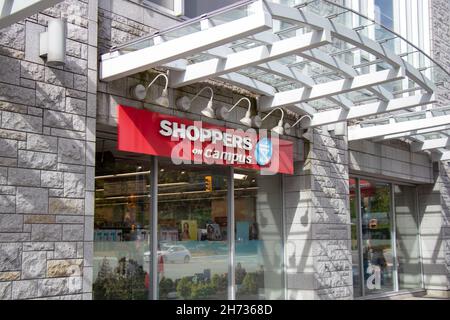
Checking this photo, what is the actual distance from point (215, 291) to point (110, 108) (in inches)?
142

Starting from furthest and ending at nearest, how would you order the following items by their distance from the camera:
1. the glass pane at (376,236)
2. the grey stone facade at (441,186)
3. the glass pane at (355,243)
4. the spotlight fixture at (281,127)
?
the grey stone facade at (441,186) < the glass pane at (376,236) < the glass pane at (355,243) < the spotlight fixture at (281,127)

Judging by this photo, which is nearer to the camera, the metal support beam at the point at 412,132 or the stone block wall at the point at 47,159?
the stone block wall at the point at 47,159

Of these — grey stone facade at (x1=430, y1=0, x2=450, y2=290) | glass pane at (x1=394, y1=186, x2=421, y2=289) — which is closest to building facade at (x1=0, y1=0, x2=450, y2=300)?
glass pane at (x1=394, y1=186, x2=421, y2=289)

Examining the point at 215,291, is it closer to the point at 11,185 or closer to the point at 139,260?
the point at 139,260

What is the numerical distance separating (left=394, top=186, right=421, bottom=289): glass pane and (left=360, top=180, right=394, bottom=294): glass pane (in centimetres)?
53

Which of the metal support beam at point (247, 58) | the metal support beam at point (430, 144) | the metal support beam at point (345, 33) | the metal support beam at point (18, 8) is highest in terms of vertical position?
the metal support beam at point (345, 33)

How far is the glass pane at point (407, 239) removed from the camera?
14.7 meters

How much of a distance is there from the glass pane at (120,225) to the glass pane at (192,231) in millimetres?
292

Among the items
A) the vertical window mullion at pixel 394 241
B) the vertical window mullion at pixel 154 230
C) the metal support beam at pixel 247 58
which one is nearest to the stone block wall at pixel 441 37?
the vertical window mullion at pixel 394 241

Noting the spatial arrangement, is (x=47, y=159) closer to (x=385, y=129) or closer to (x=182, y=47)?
(x=182, y=47)

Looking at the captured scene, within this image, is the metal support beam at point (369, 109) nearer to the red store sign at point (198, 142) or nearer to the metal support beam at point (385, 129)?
the red store sign at point (198, 142)

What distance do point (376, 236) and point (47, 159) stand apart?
30.0ft

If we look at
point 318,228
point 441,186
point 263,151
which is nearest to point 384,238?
point 441,186

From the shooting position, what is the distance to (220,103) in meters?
8.99
